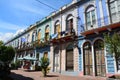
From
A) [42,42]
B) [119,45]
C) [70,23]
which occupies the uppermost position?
[70,23]

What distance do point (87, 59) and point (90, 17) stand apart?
4.57 meters

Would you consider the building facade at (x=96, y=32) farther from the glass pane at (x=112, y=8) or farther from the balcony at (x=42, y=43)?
the balcony at (x=42, y=43)

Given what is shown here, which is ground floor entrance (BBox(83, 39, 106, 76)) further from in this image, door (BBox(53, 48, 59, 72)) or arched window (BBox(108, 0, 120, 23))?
door (BBox(53, 48, 59, 72))

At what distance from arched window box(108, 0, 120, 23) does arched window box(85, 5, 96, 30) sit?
2172 mm

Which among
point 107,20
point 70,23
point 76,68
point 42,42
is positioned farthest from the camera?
point 42,42

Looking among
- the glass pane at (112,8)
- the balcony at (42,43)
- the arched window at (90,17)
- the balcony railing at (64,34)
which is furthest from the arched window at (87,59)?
the balcony at (42,43)

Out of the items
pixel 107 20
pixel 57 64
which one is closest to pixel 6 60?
pixel 57 64

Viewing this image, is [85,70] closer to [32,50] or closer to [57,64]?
[57,64]

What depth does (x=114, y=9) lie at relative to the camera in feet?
56.1

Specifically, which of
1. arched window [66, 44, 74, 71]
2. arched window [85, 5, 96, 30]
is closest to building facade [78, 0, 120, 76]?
arched window [85, 5, 96, 30]

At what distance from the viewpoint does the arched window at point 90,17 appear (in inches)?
747

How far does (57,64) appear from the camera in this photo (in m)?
24.0

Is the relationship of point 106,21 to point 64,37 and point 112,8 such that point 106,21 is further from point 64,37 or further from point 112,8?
point 64,37

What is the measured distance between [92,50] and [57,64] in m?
7.06
